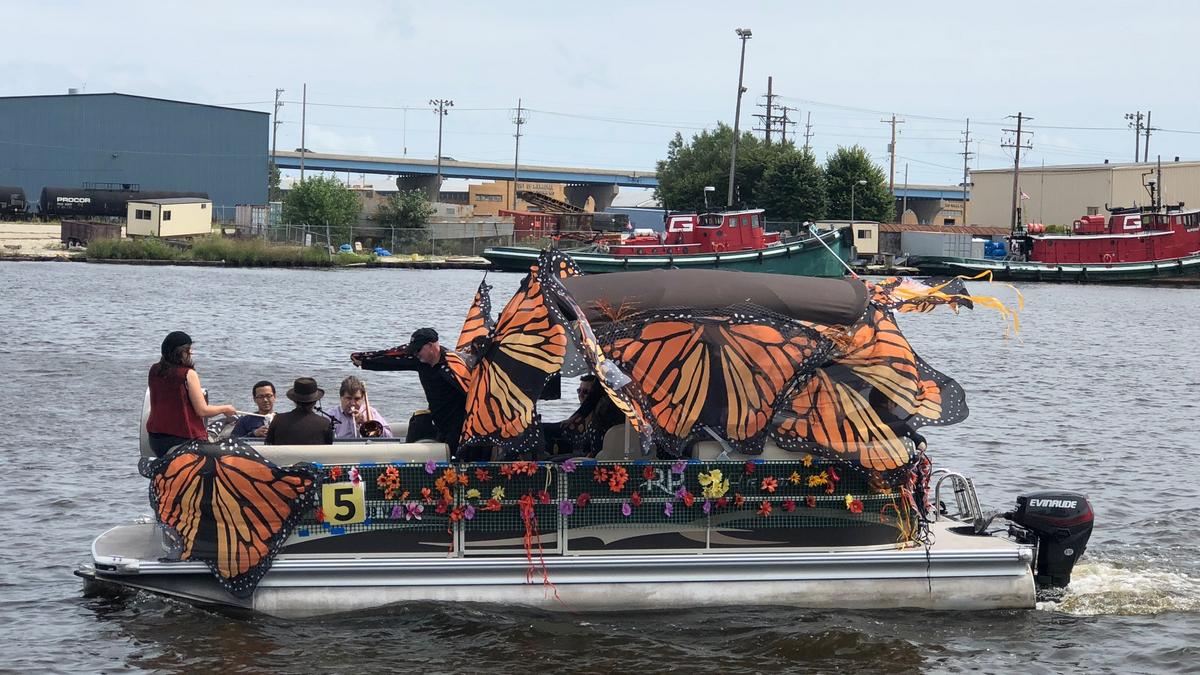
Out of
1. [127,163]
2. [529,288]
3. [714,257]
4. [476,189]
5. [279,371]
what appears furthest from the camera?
[476,189]

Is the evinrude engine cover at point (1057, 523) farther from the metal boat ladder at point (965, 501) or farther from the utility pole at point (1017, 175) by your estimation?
the utility pole at point (1017, 175)

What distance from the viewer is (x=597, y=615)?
32.8 ft

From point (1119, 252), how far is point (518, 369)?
2542 inches

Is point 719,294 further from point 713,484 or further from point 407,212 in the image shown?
point 407,212

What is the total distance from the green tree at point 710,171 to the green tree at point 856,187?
4813 millimetres

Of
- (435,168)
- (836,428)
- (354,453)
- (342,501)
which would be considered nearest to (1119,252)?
(836,428)

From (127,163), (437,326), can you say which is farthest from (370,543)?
(127,163)

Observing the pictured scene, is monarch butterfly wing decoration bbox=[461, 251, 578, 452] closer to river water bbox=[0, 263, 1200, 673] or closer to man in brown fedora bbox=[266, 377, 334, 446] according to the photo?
Answer: man in brown fedora bbox=[266, 377, 334, 446]

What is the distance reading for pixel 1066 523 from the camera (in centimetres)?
1033

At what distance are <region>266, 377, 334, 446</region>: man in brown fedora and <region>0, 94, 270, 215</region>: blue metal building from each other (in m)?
81.2

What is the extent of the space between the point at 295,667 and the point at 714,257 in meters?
48.6

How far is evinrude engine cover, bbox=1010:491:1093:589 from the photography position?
10.3 metres

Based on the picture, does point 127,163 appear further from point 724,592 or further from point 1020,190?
point 724,592

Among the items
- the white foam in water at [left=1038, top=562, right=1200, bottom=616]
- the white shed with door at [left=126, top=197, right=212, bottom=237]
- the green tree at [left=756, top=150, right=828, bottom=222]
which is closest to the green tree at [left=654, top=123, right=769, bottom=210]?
the green tree at [left=756, top=150, right=828, bottom=222]
